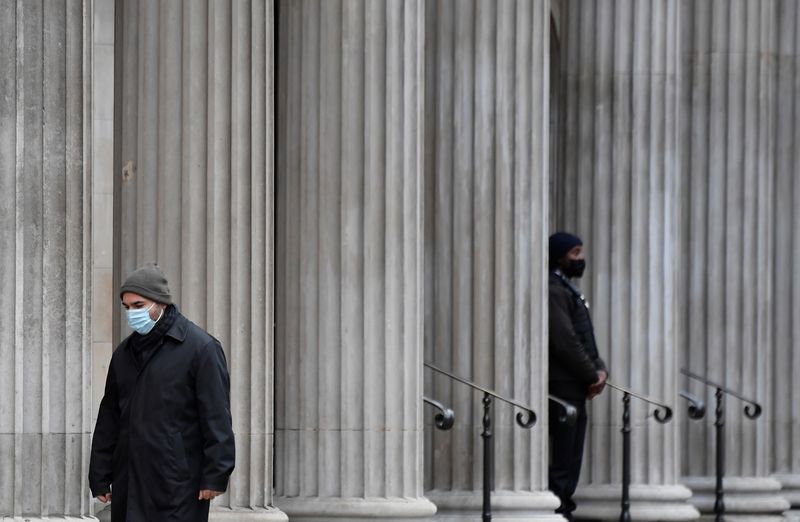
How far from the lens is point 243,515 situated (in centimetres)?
1462

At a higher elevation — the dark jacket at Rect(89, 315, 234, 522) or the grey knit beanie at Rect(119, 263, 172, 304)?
the grey knit beanie at Rect(119, 263, 172, 304)

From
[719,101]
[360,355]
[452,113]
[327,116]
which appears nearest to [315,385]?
[360,355]

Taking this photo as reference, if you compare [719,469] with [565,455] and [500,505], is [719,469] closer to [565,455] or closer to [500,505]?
[565,455]

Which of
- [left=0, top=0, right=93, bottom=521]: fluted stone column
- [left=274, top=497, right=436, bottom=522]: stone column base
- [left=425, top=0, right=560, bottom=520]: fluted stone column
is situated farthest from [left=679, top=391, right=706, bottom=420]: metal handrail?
[left=0, top=0, right=93, bottom=521]: fluted stone column

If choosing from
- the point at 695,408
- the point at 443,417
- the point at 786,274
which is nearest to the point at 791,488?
the point at 786,274

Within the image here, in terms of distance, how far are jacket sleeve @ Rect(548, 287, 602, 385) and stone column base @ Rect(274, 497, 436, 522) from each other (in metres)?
3.13

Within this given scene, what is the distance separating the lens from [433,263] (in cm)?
1783

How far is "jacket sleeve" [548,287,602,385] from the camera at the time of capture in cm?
1870

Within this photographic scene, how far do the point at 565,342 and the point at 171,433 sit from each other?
712 centimetres

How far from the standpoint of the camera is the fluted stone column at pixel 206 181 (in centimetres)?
1454

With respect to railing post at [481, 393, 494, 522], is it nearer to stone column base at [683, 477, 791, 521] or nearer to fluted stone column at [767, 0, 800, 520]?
stone column base at [683, 477, 791, 521]

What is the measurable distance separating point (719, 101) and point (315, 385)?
7700 mm

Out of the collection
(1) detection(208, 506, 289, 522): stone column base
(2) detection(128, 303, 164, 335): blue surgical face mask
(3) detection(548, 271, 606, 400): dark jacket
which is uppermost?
(2) detection(128, 303, 164, 335): blue surgical face mask

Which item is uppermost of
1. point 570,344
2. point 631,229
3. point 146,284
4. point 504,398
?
point 631,229
